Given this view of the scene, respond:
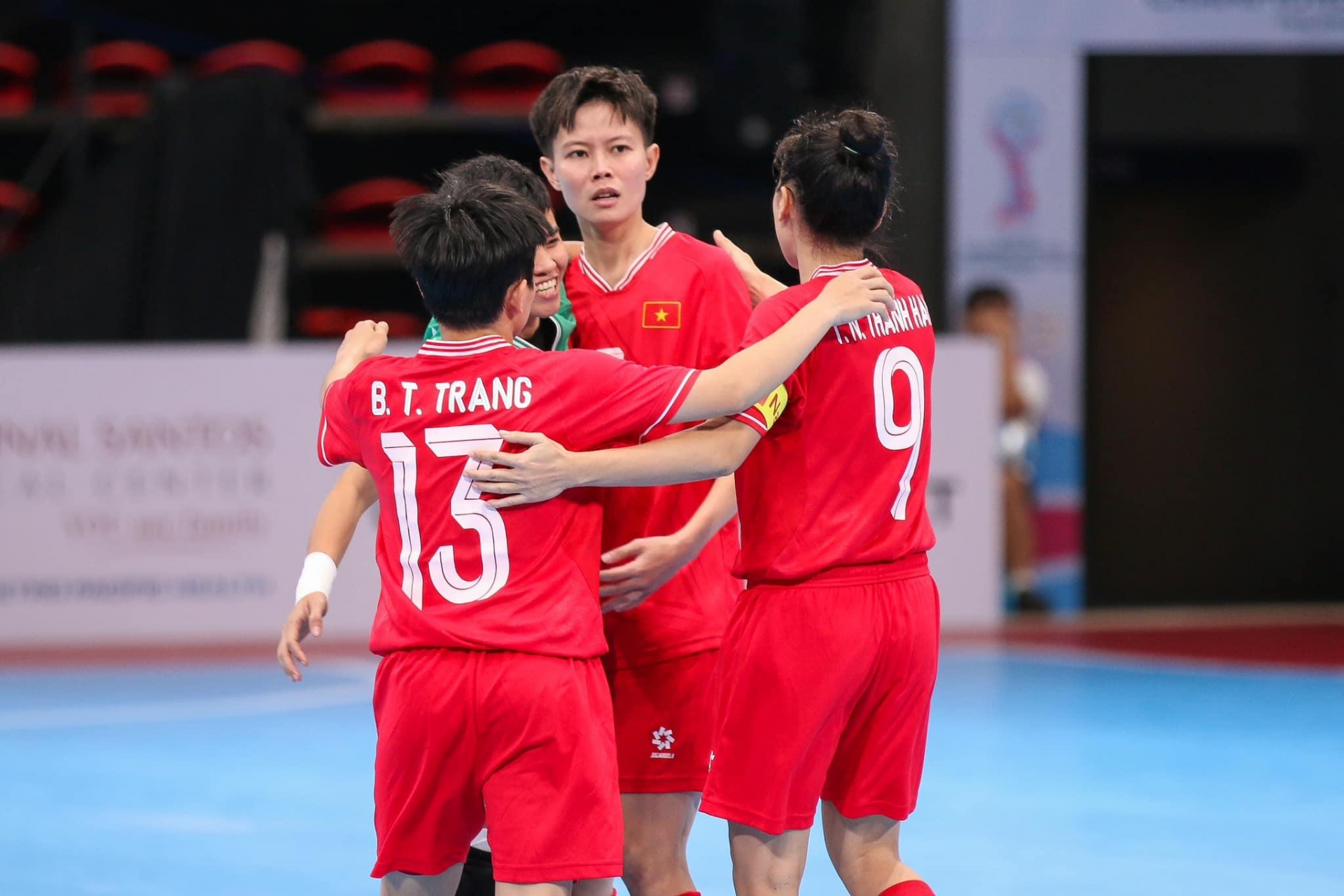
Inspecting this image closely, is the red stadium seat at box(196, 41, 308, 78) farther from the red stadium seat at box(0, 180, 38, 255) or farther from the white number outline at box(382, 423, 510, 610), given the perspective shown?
the white number outline at box(382, 423, 510, 610)

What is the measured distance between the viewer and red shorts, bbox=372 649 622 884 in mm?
2908

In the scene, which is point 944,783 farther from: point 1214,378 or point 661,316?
point 1214,378

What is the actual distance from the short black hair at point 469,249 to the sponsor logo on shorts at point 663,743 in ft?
3.82

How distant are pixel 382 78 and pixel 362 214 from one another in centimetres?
109

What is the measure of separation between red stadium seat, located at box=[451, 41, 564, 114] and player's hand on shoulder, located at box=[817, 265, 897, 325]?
8.97 metres

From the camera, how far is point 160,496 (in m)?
9.35

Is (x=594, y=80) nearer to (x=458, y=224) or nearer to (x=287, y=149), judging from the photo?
(x=458, y=224)

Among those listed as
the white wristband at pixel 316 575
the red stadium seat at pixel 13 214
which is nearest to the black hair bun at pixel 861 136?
the white wristband at pixel 316 575

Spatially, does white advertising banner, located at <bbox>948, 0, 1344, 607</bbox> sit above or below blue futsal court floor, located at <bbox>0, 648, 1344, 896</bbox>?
above

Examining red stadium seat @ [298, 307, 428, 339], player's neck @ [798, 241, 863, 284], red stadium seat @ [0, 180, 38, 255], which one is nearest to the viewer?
player's neck @ [798, 241, 863, 284]

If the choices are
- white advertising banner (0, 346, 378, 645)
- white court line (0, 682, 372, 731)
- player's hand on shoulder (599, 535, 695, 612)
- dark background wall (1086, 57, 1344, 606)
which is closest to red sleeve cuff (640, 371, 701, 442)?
player's hand on shoulder (599, 535, 695, 612)

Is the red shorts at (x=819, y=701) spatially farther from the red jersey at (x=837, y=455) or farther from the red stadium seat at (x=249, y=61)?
the red stadium seat at (x=249, y=61)

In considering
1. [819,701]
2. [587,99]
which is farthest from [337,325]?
[819,701]

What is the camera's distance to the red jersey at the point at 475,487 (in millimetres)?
2943
